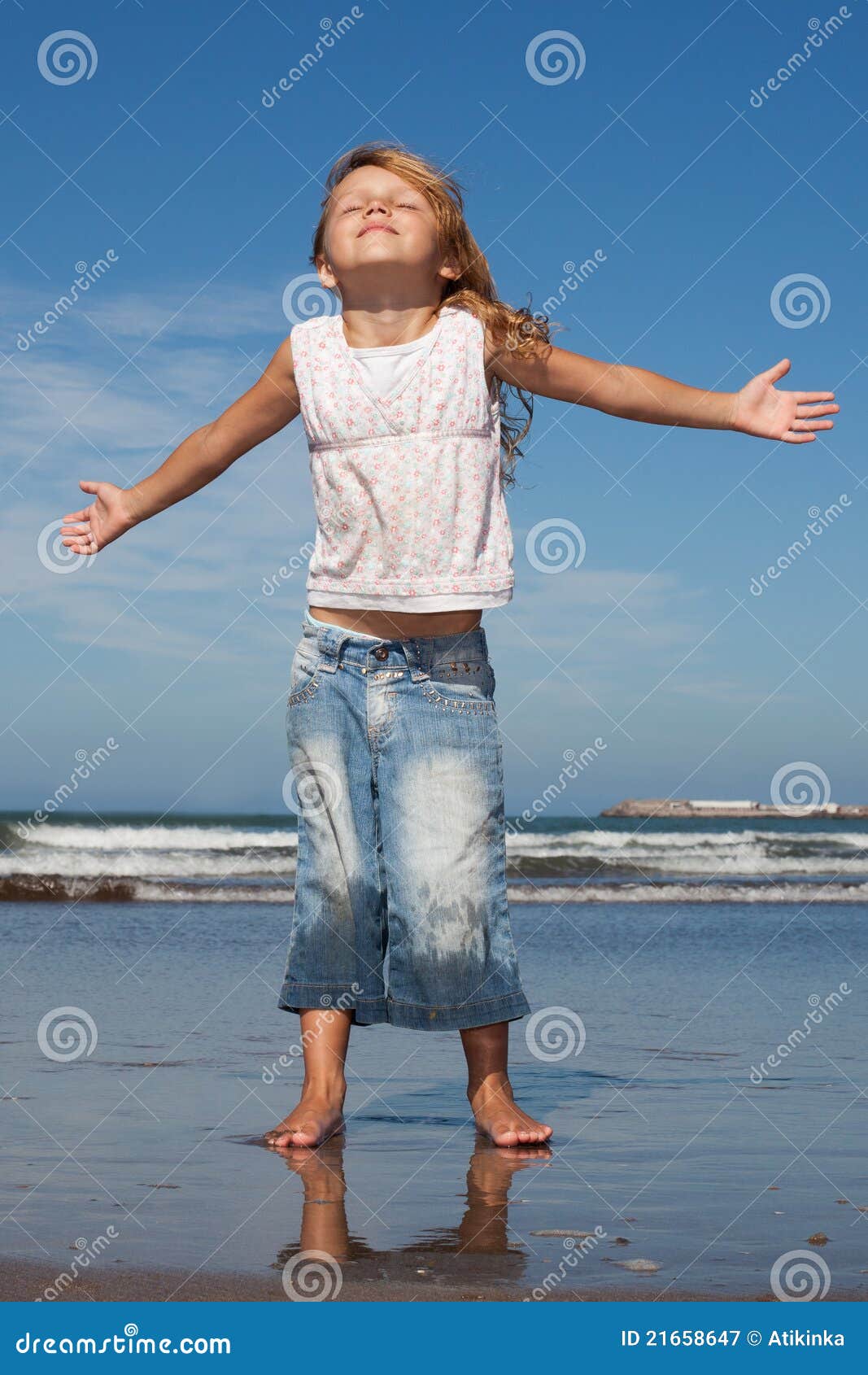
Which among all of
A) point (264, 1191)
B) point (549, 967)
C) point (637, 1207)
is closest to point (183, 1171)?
point (264, 1191)

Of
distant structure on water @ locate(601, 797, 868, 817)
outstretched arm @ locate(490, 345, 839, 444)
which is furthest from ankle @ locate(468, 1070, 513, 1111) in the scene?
distant structure on water @ locate(601, 797, 868, 817)

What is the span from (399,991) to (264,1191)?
2.12 feet

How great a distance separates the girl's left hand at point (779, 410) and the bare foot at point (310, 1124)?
1.62 meters

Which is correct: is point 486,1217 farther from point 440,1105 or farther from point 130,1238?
point 440,1105

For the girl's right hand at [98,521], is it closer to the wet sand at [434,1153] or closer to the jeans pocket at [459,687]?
the jeans pocket at [459,687]

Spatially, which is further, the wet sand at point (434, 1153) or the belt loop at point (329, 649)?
the belt loop at point (329, 649)

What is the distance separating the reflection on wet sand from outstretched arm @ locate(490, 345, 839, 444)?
1.48 meters

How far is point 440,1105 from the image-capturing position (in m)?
3.35

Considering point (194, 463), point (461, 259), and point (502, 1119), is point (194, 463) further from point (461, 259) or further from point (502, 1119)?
point (502, 1119)

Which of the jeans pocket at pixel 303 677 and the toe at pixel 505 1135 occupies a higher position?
the jeans pocket at pixel 303 677

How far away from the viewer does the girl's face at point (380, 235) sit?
9.53 ft

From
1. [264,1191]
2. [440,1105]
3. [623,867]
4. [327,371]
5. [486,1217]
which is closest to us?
[486,1217]

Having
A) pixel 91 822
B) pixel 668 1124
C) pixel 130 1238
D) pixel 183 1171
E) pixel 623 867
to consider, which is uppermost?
pixel 91 822

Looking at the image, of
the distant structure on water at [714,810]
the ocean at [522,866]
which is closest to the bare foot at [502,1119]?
the ocean at [522,866]
